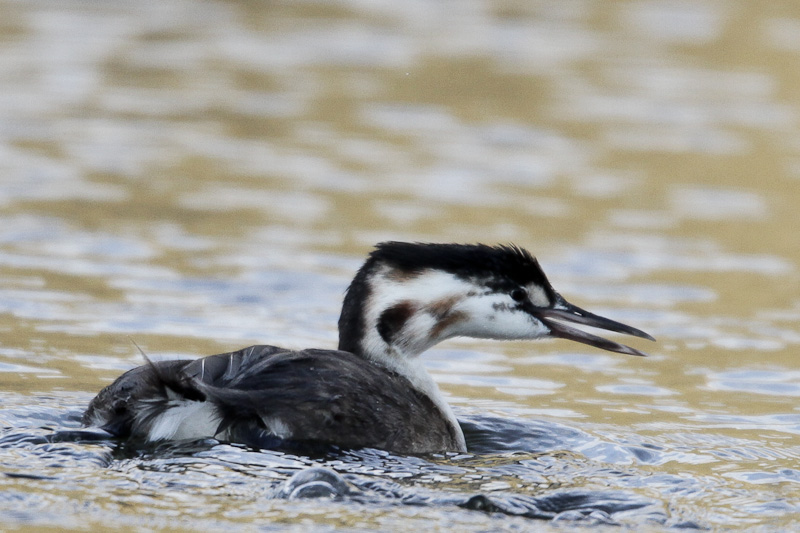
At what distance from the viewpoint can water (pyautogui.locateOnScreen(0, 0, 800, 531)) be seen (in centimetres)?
616

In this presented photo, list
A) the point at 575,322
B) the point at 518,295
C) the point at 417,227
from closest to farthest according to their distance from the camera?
the point at 518,295 < the point at 575,322 < the point at 417,227

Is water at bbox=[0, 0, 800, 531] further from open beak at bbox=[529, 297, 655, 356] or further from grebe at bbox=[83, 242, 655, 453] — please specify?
open beak at bbox=[529, 297, 655, 356]

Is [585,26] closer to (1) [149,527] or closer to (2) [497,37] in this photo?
(2) [497,37]

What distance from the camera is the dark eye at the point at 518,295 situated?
23.6 feet

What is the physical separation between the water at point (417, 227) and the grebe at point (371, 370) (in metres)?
0.15

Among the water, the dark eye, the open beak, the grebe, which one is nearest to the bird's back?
the grebe


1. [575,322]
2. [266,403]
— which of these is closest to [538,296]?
[575,322]

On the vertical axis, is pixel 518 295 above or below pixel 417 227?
below

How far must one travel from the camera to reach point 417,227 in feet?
39.1

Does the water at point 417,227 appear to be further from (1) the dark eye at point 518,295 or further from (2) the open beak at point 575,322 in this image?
(1) the dark eye at point 518,295

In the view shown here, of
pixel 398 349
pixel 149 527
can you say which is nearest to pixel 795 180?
pixel 398 349

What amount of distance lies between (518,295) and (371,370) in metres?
0.87

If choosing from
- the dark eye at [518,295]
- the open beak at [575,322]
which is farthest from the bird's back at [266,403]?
the open beak at [575,322]

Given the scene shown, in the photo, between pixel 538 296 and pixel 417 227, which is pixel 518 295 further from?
pixel 417 227
